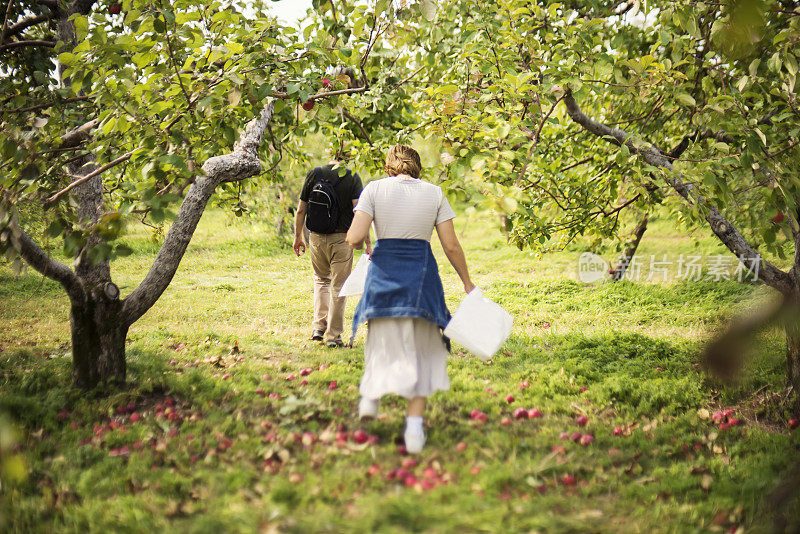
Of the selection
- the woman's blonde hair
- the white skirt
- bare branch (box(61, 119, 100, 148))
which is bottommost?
the white skirt

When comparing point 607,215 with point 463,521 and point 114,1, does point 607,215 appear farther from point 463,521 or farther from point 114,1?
point 114,1

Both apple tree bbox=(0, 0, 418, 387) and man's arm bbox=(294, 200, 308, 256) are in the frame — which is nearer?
apple tree bbox=(0, 0, 418, 387)

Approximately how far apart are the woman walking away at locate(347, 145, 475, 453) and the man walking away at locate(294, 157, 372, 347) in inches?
84.1

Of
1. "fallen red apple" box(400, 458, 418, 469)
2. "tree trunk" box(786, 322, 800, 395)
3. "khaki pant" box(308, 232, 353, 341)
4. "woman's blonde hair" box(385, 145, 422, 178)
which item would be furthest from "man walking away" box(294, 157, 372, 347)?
"tree trunk" box(786, 322, 800, 395)

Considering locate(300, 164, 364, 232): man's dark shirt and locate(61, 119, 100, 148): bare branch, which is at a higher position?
locate(61, 119, 100, 148): bare branch

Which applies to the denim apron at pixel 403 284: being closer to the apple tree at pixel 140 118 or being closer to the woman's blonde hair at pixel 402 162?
the woman's blonde hair at pixel 402 162

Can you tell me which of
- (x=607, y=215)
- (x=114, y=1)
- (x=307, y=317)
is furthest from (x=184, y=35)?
(x=607, y=215)

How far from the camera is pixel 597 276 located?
35.9ft

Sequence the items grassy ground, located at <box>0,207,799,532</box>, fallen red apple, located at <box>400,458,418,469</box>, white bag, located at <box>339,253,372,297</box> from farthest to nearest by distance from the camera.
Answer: white bag, located at <box>339,253,372,297</box> < fallen red apple, located at <box>400,458,418,469</box> < grassy ground, located at <box>0,207,799,532</box>

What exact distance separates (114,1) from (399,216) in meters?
3.17

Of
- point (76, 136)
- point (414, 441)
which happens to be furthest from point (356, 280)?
point (76, 136)

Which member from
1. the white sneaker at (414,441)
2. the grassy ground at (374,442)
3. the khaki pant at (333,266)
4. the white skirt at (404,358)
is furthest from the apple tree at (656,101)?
the khaki pant at (333,266)

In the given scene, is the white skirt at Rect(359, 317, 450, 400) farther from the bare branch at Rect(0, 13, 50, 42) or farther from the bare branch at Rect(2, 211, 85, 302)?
the bare branch at Rect(0, 13, 50, 42)

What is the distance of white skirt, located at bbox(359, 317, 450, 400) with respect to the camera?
341cm
